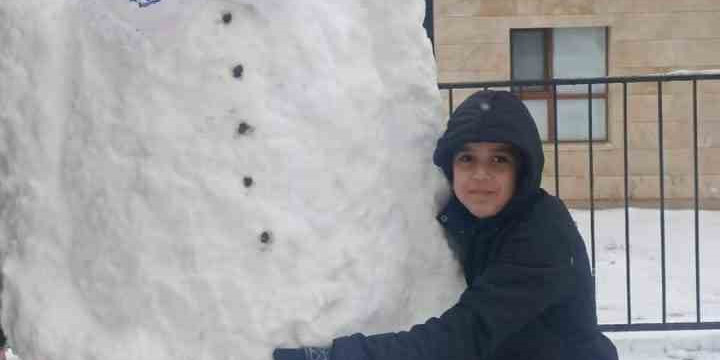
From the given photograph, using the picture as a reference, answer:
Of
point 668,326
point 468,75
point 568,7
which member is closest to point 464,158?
point 668,326

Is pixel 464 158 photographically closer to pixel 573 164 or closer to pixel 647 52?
pixel 573 164

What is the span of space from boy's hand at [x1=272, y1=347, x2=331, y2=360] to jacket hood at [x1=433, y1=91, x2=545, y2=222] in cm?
49

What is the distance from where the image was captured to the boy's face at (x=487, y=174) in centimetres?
221

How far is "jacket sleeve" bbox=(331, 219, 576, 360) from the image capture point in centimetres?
210

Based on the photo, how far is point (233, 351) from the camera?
207cm

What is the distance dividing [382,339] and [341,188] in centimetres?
31

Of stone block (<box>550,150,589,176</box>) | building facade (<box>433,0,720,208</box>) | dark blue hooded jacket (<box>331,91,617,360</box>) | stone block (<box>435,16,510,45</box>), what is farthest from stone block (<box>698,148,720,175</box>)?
dark blue hooded jacket (<box>331,91,617,360</box>)

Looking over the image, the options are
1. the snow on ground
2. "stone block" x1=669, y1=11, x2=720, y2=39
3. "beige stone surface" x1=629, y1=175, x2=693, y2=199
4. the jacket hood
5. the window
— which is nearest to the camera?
the jacket hood

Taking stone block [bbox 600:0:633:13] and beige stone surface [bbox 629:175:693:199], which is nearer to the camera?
beige stone surface [bbox 629:175:693:199]

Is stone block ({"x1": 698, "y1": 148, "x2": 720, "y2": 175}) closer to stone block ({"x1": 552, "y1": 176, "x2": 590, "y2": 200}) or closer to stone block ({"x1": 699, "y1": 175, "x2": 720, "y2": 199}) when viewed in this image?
stone block ({"x1": 699, "y1": 175, "x2": 720, "y2": 199})

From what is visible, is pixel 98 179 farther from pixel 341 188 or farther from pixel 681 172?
pixel 681 172

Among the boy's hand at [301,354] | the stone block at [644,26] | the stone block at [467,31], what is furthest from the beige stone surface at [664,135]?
the boy's hand at [301,354]

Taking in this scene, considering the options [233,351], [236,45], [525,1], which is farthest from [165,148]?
[525,1]

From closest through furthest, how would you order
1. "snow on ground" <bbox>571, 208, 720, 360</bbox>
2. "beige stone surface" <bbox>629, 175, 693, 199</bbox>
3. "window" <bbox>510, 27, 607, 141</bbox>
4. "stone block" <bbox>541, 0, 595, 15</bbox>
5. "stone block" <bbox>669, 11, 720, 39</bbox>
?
"snow on ground" <bbox>571, 208, 720, 360</bbox> → "beige stone surface" <bbox>629, 175, 693, 199</bbox> → "stone block" <bbox>669, 11, 720, 39</bbox> → "stone block" <bbox>541, 0, 595, 15</bbox> → "window" <bbox>510, 27, 607, 141</bbox>
